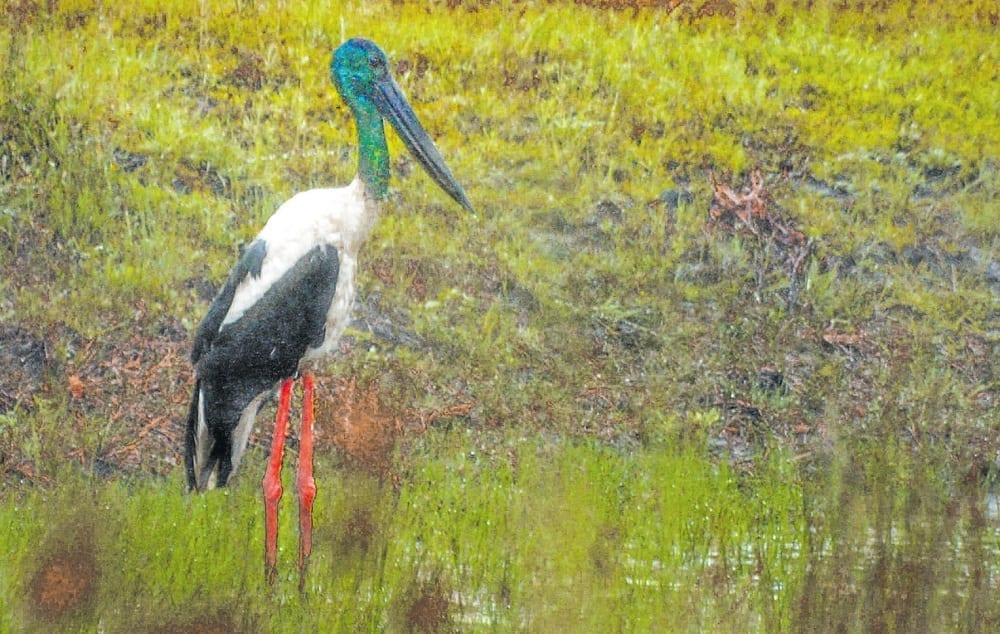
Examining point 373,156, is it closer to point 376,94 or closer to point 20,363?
point 376,94

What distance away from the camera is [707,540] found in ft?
11.6

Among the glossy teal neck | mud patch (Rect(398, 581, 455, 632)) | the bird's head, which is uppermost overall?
the bird's head

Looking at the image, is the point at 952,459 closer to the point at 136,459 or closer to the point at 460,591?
the point at 460,591

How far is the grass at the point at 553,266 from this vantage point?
3549 mm

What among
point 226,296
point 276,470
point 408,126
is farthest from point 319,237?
point 276,470

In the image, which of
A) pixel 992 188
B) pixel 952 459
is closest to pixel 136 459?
pixel 952 459

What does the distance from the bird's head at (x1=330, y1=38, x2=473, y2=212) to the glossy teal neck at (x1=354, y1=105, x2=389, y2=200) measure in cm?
3

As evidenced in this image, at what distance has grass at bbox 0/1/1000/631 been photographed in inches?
140

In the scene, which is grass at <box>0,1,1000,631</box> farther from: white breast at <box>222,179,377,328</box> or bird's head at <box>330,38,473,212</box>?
white breast at <box>222,179,377,328</box>

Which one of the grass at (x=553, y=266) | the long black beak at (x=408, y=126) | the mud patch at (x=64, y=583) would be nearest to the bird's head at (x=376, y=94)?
the long black beak at (x=408, y=126)

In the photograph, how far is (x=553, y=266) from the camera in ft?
12.8

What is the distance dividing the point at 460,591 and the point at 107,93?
167cm

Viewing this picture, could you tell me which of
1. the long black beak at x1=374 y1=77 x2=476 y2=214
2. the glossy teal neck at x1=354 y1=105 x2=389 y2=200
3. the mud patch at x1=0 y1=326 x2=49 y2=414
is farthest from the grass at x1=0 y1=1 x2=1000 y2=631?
the glossy teal neck at x1=354 y1=105 x2=389 y2=200

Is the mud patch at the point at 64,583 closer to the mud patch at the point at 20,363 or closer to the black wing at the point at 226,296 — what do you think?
the black wing at the point at 226,296
